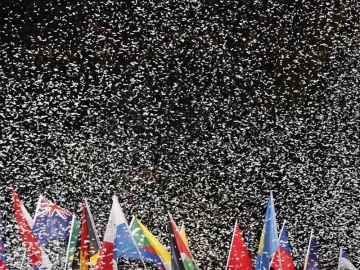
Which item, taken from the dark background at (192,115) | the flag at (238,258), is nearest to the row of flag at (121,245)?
the flag at (238,258)

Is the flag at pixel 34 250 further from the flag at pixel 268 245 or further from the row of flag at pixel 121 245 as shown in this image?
the flag at pixel 268 245

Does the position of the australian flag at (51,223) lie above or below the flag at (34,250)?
above

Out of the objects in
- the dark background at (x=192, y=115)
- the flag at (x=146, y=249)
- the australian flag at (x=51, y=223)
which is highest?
the dark background at (x=192, y=115)

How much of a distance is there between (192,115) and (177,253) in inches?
299

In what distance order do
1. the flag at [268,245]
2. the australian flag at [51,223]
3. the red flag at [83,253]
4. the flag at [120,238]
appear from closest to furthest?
the flag at [120,238] < the flag at [268,245] < the red flag at [83,253] < the australian flag at [51,223]

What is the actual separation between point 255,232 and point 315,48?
10.2 ft

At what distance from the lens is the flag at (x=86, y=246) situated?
4273mm

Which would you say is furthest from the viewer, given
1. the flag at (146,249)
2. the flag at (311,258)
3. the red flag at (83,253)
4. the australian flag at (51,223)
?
the australian flag at (51,223)

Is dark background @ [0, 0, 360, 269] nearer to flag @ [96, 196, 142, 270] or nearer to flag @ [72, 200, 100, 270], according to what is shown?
flag @ [72, 200, 100, 270]

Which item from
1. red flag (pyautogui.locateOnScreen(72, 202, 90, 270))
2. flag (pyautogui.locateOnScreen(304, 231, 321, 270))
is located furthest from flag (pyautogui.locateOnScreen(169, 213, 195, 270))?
flag (pyautogui.locateOnScreen(304, 231, 321, 270))

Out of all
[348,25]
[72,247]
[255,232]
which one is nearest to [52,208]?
[72,247]

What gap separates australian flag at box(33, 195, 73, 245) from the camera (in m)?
4.80

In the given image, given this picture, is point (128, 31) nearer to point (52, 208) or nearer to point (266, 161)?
point (266, 161)

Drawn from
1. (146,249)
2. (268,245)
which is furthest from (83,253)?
(268,245)
